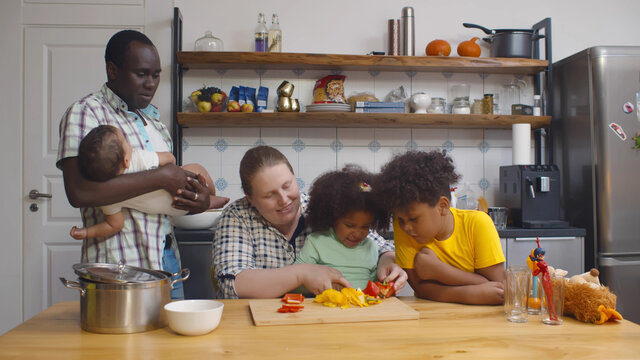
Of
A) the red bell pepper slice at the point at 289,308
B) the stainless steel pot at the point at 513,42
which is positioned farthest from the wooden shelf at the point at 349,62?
the red bell pepper slice at the point at 289,308

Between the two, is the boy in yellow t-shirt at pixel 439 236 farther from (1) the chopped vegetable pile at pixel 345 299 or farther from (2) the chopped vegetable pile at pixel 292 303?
(2) the chopped vegetable pile at pixel 292 303

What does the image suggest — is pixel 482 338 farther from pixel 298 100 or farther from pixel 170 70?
pixel 170 70

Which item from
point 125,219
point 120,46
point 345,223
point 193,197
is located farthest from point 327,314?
point 120,46

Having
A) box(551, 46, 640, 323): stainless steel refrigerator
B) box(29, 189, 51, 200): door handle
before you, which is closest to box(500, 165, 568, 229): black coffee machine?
box(551, 46, 640, 323): stainless steel refrigerator

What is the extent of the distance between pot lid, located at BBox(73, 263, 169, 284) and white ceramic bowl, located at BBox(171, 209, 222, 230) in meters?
1.41

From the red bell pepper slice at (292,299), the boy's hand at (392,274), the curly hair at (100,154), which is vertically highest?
the curly hair at (100,154)

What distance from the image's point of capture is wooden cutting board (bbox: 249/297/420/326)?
48.6 inches

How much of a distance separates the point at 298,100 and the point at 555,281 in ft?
7.50

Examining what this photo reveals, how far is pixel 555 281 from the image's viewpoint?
1.28 meters

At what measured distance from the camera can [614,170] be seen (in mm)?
2943

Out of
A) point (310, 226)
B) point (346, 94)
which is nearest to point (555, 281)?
point (310, 226)

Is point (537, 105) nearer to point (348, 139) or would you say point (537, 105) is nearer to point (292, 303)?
point (348, 139)

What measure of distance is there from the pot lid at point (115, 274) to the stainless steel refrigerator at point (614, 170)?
8.69 feet

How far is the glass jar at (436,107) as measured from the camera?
3.28 meters
